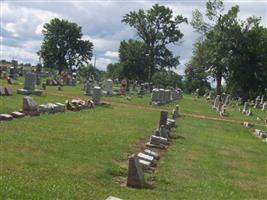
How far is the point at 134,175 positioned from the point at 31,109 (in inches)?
503

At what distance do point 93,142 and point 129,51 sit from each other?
291 ft

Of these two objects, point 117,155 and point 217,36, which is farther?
point 217,36

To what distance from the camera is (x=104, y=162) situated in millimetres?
17141

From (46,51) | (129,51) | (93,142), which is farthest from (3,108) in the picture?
(46,51)

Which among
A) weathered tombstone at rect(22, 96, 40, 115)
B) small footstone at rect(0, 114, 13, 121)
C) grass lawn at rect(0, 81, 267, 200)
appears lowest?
grass lawn at rect(0, 81, 267, 200)

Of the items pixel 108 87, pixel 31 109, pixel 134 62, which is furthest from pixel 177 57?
pixel 31 109

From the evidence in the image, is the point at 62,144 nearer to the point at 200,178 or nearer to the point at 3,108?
the point at 200,178

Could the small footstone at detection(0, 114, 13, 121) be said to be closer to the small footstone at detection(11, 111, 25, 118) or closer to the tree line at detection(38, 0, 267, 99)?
the small footstone at detection(11, 111, 25, 118)

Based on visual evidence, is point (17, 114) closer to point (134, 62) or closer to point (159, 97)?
point (159, 97)

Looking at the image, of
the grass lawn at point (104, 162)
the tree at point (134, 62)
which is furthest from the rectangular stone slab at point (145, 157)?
the tree at point (134, 62)

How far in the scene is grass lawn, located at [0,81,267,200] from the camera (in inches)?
520

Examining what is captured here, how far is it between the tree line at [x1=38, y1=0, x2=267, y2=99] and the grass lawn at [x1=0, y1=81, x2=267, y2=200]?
51.3 metres

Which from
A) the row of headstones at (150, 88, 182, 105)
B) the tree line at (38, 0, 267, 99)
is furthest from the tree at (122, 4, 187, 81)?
the row of headstones at (150, 88, 182, 105)

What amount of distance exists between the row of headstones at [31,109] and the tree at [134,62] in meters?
74.9
